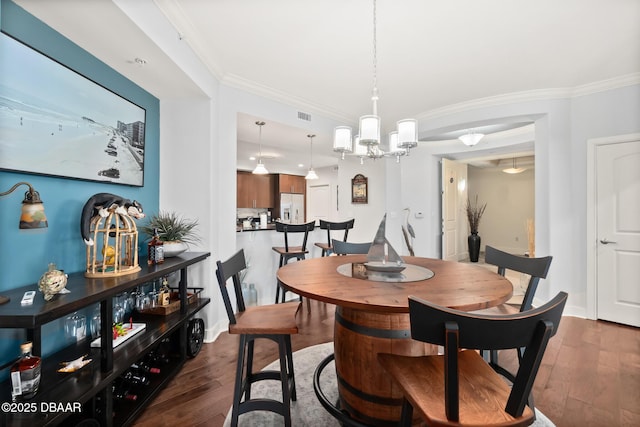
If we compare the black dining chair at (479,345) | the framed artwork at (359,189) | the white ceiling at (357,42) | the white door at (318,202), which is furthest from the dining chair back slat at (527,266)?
the white door at (318,202)

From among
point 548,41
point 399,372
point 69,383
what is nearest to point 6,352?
point 69,383

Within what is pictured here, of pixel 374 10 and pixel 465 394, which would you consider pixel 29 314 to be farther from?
pixel 374 10

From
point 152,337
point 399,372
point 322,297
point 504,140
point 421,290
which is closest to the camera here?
point 399,372

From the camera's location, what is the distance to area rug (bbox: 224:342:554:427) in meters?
1.61

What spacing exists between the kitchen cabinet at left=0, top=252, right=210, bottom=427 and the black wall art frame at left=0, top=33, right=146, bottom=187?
667 millimetres

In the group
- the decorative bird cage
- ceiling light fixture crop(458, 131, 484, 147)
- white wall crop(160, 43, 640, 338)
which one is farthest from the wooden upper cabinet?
the decorative bird cage

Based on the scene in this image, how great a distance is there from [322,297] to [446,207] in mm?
4967

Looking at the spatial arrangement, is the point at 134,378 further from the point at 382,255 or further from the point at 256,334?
the point at 382,255

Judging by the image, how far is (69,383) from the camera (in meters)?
1.31

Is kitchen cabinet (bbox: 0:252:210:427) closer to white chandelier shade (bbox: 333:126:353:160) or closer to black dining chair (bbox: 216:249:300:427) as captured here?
black dining chair (bbox: 216:249:300:427)

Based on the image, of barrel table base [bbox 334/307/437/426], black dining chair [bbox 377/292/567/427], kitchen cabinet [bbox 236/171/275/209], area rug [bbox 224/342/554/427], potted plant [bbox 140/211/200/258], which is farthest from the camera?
kitchen cabinet [bbox 236/171/275/209]

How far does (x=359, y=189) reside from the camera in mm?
5301

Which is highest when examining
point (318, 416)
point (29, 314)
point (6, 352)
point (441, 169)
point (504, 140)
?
point (504, 140)

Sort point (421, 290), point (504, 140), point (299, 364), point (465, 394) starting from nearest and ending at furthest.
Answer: point (465, 394)
point (421, 290)
point (299, 364)
point (504, 140)
